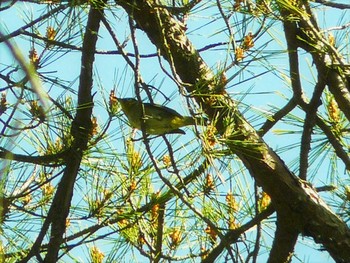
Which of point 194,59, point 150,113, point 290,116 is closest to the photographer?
point 150,113

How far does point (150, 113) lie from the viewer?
1.19 metres

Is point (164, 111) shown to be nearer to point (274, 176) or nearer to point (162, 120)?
point (162, 120)

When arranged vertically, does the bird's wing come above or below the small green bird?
above

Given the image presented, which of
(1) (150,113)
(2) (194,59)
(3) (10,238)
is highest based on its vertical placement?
(2) (194,59)

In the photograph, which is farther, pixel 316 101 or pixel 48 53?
pixel 316 101

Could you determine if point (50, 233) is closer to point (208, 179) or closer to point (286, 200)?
point (208, 179)

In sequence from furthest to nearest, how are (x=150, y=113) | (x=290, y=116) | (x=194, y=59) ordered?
(x=290, y=116) < (x=194, y=59) < (x=150, y=113)

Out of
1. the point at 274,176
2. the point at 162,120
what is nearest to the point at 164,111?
the point at 162,120

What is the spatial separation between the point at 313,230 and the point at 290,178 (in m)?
0.11

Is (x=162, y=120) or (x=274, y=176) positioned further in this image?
(x=274, y=176)

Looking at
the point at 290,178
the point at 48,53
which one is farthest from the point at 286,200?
the point at 48,53

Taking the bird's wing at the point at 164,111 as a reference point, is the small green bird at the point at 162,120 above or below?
below

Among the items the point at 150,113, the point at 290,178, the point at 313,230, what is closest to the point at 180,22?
the point at 150,113

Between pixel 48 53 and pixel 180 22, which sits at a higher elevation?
pixel 180 22
